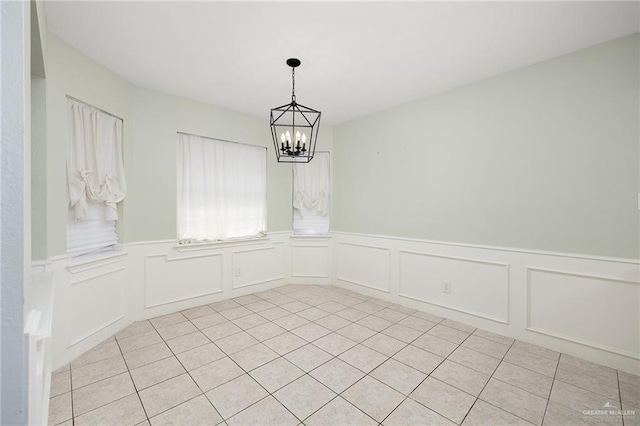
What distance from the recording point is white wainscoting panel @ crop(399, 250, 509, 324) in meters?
3.03

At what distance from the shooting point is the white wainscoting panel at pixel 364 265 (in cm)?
413

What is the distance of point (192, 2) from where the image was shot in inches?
78.5

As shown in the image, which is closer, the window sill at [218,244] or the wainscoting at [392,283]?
the wainscoting at [392,283]

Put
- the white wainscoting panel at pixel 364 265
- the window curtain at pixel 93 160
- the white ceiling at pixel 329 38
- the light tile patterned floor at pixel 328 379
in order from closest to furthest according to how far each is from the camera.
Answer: the light tile patterned floor at pixel 328 379 → the white ceiling at pixel 329 38 → the window curtain at pixel 93 160 → the white wainscoting panel at pixel 364 265

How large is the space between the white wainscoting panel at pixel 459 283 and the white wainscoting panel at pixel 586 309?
10.7 inches

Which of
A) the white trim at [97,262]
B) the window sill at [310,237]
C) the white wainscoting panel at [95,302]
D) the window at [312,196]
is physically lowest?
the white wainscoting panel at [95,302]

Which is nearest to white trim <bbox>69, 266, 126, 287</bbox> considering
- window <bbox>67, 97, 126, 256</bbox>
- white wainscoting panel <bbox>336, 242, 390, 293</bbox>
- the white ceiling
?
window <bbox>67, 97, 126, 256</bbox>

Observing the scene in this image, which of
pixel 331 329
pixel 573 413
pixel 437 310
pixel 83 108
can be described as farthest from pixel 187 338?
pixel 573 413

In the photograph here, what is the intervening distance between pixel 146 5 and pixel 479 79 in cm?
333

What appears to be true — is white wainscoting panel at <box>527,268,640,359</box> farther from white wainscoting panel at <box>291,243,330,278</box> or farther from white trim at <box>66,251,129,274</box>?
white trim at <box>66,251,129,274</box>

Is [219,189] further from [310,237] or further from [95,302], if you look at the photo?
[95,302]

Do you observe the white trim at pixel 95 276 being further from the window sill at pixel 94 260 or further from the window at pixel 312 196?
the window at pixel 312 196

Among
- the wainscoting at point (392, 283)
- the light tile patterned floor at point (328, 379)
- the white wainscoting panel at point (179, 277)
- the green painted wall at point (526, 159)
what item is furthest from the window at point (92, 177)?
the green painted wall at point (526, 159)

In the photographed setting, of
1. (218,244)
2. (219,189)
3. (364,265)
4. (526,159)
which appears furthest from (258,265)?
(526,159)
